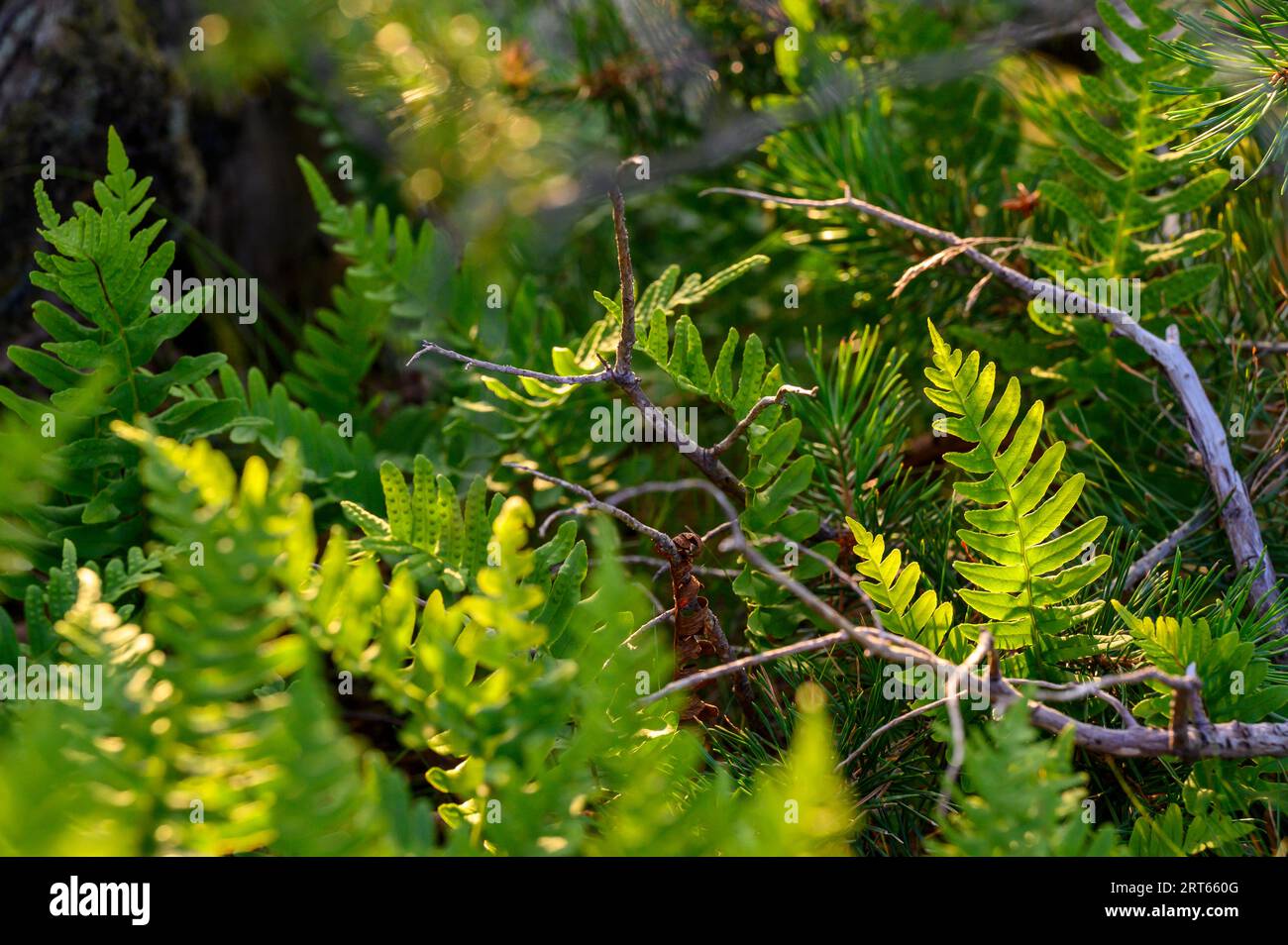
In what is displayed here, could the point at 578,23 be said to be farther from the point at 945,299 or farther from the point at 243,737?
A: the point at 243,737

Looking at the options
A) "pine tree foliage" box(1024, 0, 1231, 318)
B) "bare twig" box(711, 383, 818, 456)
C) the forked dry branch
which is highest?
"pine tree foliage" box(1024, 0, 1231, 318)

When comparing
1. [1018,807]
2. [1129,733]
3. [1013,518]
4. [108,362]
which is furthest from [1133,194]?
[108,362]

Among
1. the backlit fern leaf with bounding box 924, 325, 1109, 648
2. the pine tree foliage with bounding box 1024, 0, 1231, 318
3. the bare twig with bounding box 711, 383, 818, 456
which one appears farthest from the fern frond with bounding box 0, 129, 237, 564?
the pine tree foliage with bounding box 1024, 0, 1231, 318

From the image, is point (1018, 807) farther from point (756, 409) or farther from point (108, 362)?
point (108, 362)

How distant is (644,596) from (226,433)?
1.53 feet

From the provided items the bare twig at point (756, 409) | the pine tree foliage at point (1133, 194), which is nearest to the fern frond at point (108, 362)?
the bare twig at point (756, 409)

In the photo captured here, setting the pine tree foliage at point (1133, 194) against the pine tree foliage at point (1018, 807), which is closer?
the pine tree foliage at point (1018, 807)

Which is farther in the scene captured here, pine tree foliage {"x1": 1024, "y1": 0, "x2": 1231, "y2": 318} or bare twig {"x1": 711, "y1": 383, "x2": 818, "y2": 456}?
pine tree foliage {"x1": 1024, "y1": 0, "x2": 1231, "y2": 318}

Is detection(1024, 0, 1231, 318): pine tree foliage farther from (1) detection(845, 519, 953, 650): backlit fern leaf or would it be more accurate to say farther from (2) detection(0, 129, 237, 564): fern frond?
(2) detection(0, 129, 237, 564): fern frond

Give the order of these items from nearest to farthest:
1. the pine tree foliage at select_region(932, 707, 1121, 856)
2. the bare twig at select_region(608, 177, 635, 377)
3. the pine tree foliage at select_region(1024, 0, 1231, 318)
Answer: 1. the pine tree foliage at select_region(932, 707, 1121, 856)
2. the bare twig at select_region(608, 177, 635, 377)
3. the pine tree foliage at select_region(1024, 0, 1231, 318)

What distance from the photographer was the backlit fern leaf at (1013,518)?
0.54 metres

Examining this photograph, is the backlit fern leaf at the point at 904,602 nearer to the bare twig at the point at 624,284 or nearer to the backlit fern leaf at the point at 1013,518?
the backlit fern leaf at the point at 1013,518

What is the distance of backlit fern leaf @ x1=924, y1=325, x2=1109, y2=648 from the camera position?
54 centimetres

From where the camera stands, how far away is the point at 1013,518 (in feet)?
1.82
